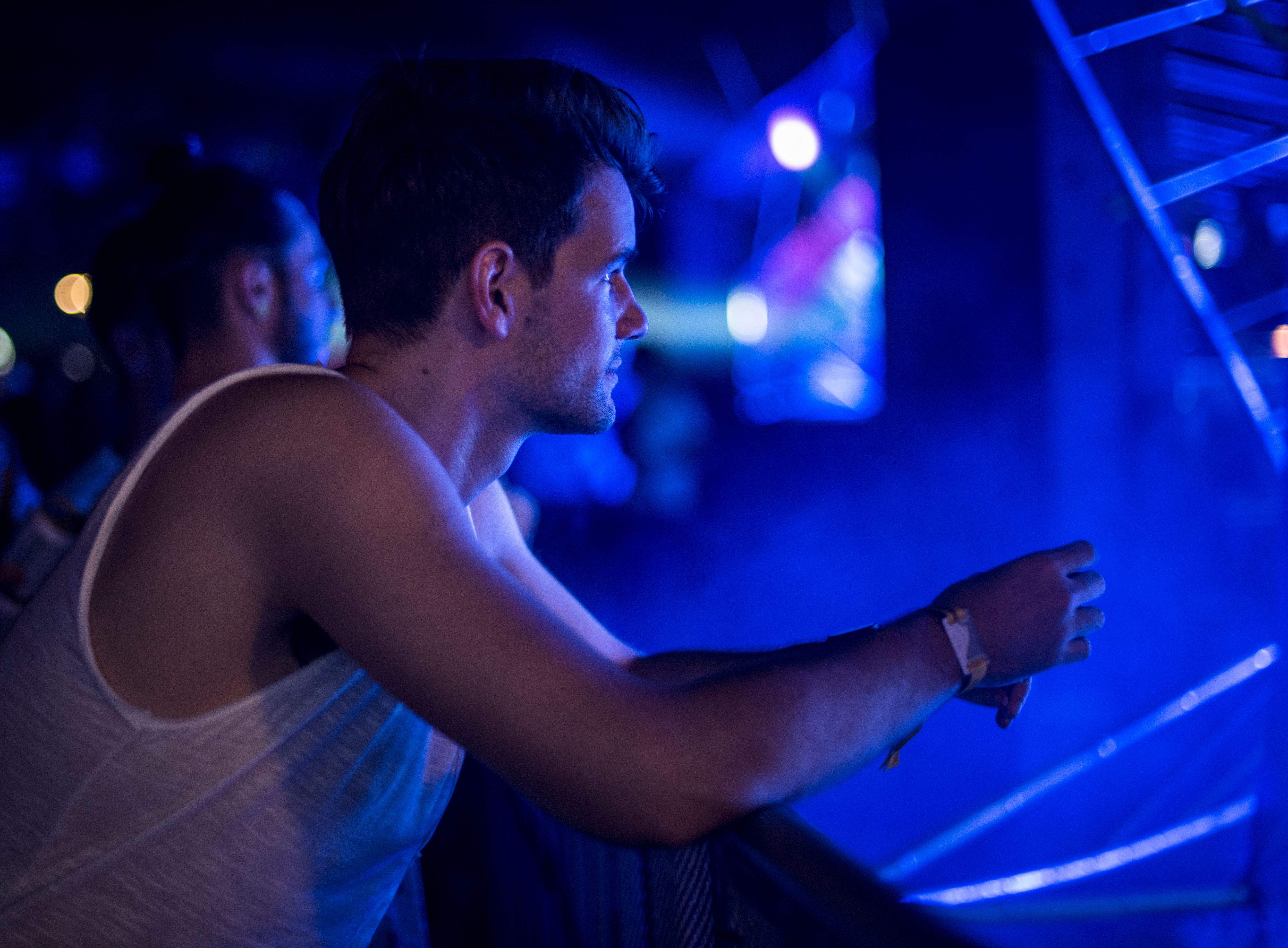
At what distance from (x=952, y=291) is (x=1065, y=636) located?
383cm

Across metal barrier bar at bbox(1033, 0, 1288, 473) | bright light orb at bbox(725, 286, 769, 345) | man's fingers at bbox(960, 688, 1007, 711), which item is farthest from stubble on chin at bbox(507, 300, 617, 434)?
bright light orb at bbox(725, 286, 769, 345)

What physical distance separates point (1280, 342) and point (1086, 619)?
11.9ft

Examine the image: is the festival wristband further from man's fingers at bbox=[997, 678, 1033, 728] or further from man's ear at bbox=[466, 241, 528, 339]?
man's ear at bbox=[466, 241, 528, 339]

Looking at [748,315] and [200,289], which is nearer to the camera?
[200,289]

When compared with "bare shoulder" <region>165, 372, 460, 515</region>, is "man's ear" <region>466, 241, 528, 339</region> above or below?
above

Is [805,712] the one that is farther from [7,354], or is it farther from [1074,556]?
[7,354]

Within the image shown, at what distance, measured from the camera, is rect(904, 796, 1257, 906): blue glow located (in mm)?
3051

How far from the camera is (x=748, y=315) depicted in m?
7.68

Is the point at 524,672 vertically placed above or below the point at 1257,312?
below

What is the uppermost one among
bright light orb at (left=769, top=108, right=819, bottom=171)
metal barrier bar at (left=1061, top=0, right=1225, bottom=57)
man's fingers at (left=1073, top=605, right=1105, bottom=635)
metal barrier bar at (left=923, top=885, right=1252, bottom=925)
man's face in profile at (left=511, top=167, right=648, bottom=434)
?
bright light orb at (left=769, top=108, right=819, bottom=171)

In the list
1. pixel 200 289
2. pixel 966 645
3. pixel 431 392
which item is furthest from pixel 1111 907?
pixel 200 289

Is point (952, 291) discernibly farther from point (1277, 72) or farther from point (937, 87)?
point (1277, 72)

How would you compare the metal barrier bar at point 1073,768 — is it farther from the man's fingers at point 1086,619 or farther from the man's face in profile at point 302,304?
the man's face in profile at point 302,304

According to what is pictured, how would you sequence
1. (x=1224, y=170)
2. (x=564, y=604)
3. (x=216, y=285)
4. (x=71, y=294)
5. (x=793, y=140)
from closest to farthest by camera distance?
(x=564, y=604) → (x=216, y=285) → (x=1224, y=170) → (x=793, y=140) → (x=71, y=294)
